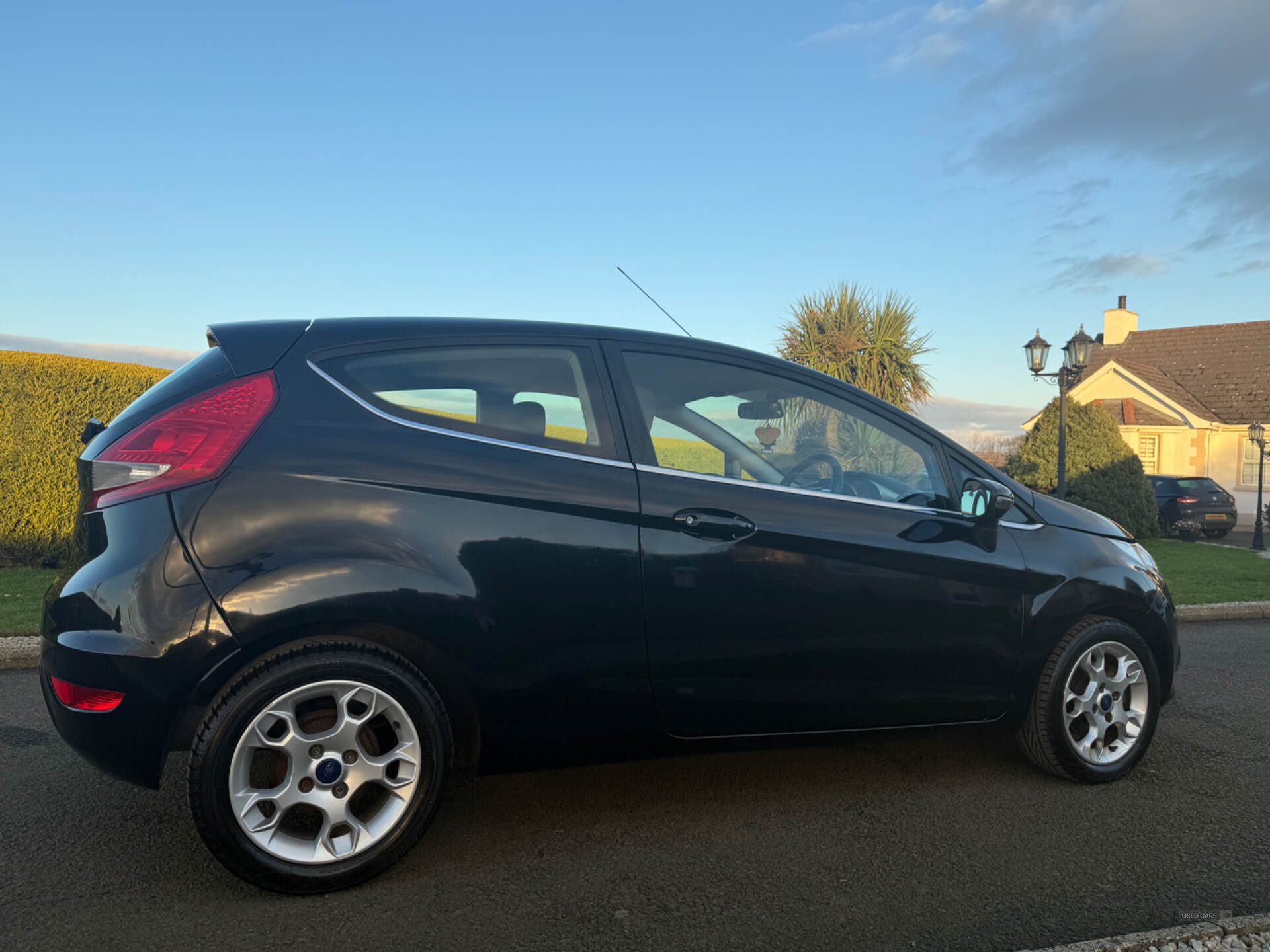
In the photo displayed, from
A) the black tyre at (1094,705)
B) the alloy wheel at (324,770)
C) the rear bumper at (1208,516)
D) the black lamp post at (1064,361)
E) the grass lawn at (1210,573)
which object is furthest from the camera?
the rear bumper at (1208,516)

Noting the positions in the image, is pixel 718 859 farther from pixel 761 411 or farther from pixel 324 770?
pixel 761 411

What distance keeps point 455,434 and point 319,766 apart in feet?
3.37

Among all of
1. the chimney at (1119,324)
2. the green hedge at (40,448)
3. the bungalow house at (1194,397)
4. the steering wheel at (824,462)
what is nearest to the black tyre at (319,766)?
the steering wheel at (824,462)

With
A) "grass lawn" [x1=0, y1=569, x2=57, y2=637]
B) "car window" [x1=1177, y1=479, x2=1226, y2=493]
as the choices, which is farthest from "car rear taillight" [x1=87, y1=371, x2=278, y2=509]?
"car window" [x1=1177, y1=479, x2=1226, y2=493]

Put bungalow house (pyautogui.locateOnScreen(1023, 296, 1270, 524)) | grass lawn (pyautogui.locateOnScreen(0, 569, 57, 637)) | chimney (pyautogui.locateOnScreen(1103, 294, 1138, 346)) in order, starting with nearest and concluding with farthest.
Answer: grass lawn (pyautogui.locateOnScreen(0, 569, 57, 637)), bungalow house (pyautogui.locateOnScreen(1023, 296, 1270, 524)), chimney (pyautogui.locateOnScreen(1103, 294, 1138, 346))

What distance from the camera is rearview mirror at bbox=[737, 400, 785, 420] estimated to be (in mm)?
3320

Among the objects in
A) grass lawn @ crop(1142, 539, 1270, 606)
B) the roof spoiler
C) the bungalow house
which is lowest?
grass lawn @ crop(1142, 539, 1270, 606)

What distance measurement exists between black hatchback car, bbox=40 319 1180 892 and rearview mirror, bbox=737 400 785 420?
0.04m

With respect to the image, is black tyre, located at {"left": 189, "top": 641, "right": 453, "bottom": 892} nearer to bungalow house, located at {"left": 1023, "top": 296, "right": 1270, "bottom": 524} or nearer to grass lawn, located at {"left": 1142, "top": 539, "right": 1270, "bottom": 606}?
grass lawn, located at {"left": 1142, "top": 539, "right": 1270, "bottom": 606}

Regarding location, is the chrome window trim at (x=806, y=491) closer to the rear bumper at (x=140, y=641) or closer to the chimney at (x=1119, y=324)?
the rear bumper at (x=140, y=641)

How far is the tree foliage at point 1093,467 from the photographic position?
1725 cm

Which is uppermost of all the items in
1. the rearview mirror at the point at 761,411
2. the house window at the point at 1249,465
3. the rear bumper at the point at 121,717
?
the house window at the point at 1249,465

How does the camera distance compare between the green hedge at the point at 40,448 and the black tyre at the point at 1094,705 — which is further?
the green hedge at the point at 40,448

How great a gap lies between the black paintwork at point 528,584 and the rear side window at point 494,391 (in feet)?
0.17
